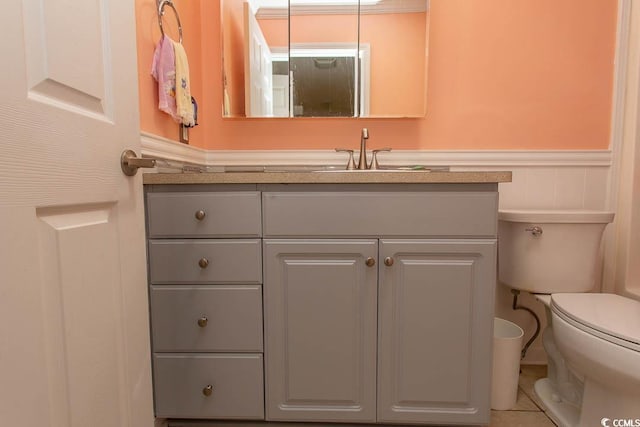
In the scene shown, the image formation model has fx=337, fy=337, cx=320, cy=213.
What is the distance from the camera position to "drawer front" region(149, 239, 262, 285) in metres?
1.05

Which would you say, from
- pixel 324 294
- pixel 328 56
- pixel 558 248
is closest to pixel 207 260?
pixel 324 294

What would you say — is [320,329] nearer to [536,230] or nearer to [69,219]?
[69,219]

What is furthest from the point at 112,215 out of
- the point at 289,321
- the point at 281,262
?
the point at 289,321

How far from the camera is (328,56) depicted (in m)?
1.54

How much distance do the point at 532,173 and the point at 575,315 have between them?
30.1 inches

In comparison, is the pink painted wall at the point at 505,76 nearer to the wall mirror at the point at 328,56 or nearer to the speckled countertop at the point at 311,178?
the wall mirror at the point at 328,56

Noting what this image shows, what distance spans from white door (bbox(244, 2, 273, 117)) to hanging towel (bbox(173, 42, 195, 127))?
0.35 m

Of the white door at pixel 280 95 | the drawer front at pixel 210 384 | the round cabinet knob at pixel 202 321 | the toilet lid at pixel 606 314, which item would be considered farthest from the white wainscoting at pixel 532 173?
the drawer front at pixel 210 384

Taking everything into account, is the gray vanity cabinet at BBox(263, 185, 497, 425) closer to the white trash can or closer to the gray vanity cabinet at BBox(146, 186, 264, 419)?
the gray vanity cabinet at BBox(146, 186, 264, 419)

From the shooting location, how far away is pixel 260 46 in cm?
157

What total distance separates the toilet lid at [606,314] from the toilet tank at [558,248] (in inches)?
5.6

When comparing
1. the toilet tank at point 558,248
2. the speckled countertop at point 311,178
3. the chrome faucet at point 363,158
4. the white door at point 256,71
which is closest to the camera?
the speckled countertop at point 311,178

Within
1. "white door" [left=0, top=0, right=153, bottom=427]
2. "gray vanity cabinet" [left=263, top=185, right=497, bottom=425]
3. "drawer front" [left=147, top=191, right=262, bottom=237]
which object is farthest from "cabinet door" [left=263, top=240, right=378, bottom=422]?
"white door" [left=0, top=0, right=153, bottom=427]

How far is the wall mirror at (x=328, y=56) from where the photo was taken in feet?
5.01
